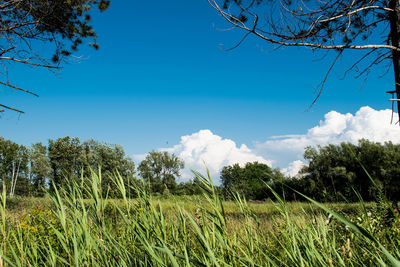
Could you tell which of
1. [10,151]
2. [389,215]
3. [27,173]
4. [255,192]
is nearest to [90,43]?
[389,215]

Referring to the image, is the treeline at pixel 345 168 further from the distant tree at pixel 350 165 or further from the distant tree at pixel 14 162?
the distant tree at pixel 14 162

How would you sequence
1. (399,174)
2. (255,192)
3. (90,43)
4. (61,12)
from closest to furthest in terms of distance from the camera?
(61,12) → (90,43) → (399,174) → (255,192)

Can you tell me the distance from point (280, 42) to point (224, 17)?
0.93 meters

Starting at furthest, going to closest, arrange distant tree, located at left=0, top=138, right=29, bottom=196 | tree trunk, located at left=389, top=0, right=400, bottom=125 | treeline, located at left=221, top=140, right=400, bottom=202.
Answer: distant tree, located at left=0, top=138, right=29, bottom=196
treeline, located at left=221, top=140, right=400, bottom=202
tree trunk, located at left=389, top=0, right=400, bottom=125

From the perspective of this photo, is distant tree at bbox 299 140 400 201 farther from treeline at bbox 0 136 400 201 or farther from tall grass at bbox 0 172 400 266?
tall grass at bbox 0 172 400 266

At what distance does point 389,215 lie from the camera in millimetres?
3047

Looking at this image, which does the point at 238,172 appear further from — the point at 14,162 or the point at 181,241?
the point at 14,162

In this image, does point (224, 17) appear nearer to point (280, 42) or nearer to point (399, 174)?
point (280, 42)

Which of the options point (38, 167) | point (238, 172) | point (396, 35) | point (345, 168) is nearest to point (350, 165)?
point (345, 168)

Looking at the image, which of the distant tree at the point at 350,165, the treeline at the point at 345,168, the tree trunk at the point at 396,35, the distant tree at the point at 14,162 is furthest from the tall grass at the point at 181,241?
the distant tree at the point at 14,162

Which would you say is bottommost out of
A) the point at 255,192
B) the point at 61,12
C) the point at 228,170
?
the point at 255,192

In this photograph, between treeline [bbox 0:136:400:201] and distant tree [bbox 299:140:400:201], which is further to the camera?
distant tree [bbox 299:140:400:201]

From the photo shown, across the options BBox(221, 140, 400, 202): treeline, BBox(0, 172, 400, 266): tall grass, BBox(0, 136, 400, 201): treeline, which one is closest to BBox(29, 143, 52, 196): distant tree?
BBox(0, 136, 400, 201): treeline

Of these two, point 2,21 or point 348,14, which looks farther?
point 2,21
